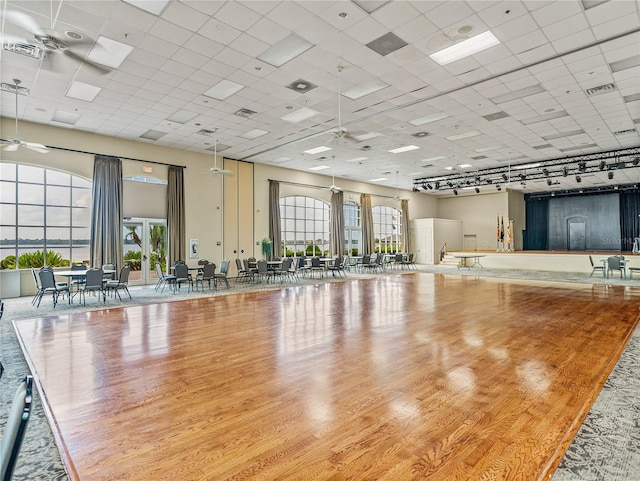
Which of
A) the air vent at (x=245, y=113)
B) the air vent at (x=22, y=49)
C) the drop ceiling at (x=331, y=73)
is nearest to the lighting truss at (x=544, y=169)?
the drop ceiling at (x=331, y=73)

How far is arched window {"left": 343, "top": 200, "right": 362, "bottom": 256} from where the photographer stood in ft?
60.2

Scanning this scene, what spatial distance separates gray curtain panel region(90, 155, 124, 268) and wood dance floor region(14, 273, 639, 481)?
4.21m

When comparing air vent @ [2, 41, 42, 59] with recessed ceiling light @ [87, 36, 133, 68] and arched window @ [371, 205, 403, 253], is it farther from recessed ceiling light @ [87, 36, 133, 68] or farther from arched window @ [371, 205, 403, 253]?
arched window @ [371, 205, 403, 253]

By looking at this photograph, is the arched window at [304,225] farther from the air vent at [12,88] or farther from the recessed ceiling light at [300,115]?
the air vent at [12,88]

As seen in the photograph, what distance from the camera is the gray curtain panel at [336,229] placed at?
17109mm

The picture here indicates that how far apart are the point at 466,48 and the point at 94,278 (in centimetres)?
844

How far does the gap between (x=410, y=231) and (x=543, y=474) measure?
66.1 ft

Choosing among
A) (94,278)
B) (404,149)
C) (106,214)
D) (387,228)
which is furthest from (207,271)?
(387,228)

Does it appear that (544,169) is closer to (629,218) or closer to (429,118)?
(429,118)

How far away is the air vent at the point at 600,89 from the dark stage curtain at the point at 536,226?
58.8 ft

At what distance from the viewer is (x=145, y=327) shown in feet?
18.7

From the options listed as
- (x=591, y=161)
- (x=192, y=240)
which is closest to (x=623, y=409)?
(x=192, y=240)

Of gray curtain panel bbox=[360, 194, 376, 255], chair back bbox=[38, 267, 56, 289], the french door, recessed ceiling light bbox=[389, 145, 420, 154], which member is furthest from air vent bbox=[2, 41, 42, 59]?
gray curtain panel bbox=[360, 194, 376, 255]

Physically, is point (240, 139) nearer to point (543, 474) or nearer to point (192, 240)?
point (192, 240)
